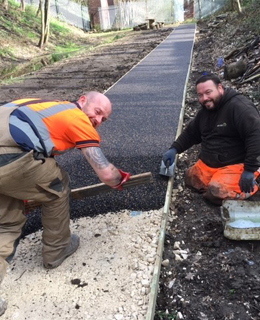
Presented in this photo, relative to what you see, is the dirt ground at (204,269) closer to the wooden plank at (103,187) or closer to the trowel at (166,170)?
the trowel at (166,170)

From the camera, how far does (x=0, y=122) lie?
1.73 m

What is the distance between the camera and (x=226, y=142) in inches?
104

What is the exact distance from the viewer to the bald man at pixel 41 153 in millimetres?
1708

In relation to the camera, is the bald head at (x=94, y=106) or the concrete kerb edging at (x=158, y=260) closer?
the concrete kerb edging at (x=158, y=260)

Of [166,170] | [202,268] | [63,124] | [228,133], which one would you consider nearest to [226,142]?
[228,133]

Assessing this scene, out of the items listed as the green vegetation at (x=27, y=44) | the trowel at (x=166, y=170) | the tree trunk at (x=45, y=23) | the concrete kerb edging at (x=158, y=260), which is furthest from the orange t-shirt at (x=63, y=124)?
the tree trunk at (x=45, y=23)

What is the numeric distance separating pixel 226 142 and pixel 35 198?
165 cm

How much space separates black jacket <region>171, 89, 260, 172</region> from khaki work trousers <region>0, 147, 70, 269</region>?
→ 1.36 metres

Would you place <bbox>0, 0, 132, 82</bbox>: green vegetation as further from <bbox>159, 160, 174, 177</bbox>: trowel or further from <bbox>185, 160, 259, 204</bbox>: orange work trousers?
<bbox>185, 160, 259, 204</bbox>: orange work trousers

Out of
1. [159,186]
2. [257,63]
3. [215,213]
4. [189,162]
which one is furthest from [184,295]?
[257,63]

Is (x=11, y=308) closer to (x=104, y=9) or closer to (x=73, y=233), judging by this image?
(x=73, y=233)

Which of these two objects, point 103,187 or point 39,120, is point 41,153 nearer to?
point 39,120

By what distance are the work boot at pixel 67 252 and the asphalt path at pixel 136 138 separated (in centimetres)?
41

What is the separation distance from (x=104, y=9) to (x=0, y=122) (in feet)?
102
